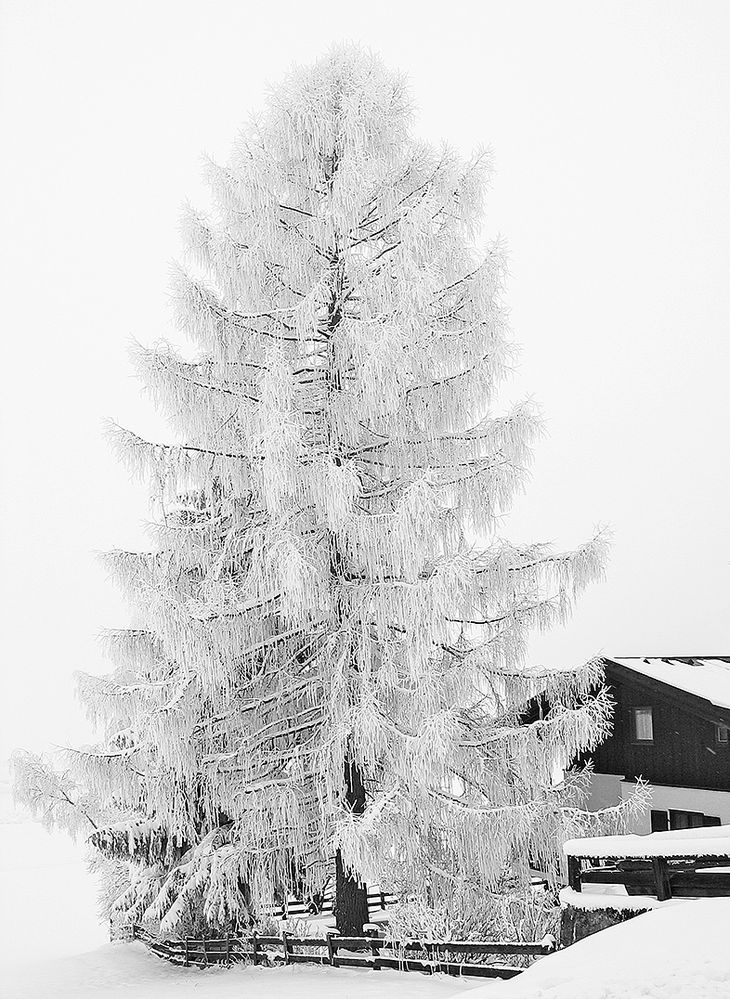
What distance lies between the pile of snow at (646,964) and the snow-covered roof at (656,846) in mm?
909

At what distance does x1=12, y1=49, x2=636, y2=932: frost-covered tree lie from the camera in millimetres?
12570

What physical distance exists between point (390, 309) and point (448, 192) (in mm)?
2319

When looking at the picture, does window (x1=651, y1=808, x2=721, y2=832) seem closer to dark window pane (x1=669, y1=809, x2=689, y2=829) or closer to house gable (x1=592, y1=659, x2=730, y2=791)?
dark window pane (x1=669, y1=809, x2=689, y2=829)

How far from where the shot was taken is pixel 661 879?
8.82 meters

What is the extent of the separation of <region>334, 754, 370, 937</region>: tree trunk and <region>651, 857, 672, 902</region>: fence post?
4931mm

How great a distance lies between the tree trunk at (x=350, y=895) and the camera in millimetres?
12986

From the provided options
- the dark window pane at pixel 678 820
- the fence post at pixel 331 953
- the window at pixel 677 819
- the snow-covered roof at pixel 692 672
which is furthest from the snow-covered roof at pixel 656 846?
the dark window pane at pixel 678 820

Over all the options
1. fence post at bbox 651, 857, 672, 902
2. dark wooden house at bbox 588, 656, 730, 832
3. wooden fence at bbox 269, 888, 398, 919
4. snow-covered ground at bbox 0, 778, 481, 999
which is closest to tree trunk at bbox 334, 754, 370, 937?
snow-covered ground at bbox 0, 778, 481, 999

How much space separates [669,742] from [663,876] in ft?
26.0

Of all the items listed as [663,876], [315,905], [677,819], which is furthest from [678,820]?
[663,876]

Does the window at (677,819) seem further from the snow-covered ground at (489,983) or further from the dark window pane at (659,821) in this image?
the snow-covered ground at (489,983)

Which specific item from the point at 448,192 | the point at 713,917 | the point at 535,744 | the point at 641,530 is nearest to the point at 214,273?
the point at 448,192

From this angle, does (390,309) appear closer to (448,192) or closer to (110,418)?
(448,192)

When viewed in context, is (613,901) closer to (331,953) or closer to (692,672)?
(331,953)
